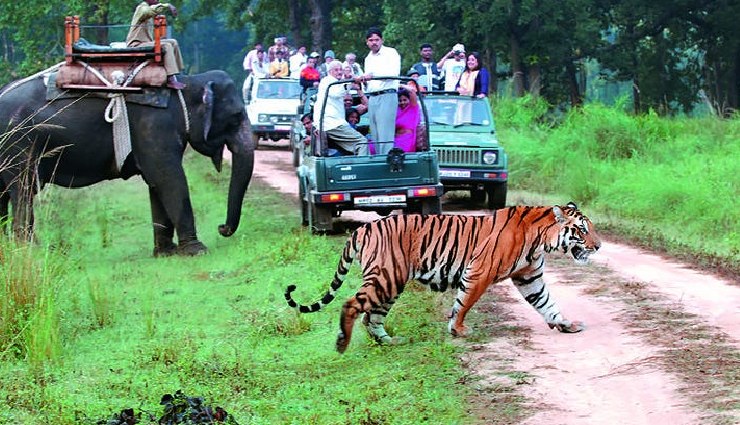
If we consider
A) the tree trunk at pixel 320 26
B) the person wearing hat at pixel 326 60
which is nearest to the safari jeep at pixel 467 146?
the person wearing hat at pixel 326 60

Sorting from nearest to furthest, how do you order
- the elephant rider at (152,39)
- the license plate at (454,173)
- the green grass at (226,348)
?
the green grass at (226,348) < the elephant rider at (152,39) < the license plate at (454,173)

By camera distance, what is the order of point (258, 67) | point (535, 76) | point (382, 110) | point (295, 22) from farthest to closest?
point (295, 22) → point (535, 76) → point (258, 67) → point (382, 110)

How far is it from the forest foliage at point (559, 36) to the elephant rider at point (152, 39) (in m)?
19.0

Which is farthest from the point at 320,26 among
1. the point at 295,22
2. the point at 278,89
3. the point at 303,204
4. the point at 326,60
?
the point at 303,204

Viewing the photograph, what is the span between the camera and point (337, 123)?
17.3 metres

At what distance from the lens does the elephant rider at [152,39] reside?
1722 cm

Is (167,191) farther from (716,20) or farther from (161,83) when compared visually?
(716,20)

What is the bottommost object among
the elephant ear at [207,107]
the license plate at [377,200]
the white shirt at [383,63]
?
the license plate at [377,200]

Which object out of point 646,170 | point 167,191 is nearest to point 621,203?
point 646,170

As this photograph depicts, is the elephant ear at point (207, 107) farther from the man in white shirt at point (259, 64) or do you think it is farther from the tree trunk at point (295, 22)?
the tree trunk at point (295, 22)

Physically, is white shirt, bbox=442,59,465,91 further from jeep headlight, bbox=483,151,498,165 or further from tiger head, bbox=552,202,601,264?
tiger head, bbox=552,202,601,264

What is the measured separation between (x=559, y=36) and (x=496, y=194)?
19400 millimetres

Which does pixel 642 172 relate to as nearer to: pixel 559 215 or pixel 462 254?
pixel 559 215

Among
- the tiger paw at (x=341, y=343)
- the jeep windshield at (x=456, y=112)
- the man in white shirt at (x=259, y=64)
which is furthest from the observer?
the man in white shirt at (x=259, y=64)
